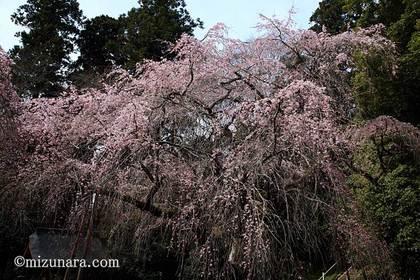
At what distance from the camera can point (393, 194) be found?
19.8 ft

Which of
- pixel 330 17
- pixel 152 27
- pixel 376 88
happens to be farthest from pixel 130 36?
pixel 376 88

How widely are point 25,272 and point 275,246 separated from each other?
4106 millimetres

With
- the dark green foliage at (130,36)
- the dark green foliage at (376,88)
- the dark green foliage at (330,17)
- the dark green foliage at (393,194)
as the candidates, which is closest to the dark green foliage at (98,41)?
the dark green foliage at (130,36)

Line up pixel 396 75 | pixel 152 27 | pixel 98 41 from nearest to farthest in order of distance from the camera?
pixel 396 75
pixel 152 27
pixel 98 41

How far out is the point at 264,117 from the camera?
5.23 meters

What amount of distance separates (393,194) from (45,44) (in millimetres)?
11822

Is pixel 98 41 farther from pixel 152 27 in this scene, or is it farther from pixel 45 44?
pixel 152 27

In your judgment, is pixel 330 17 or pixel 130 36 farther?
pixel 130 36

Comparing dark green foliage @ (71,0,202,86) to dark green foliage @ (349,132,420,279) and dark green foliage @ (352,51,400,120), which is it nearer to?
dark green foliage @ (352,51,400,120)

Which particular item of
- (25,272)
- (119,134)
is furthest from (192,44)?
(25,272)

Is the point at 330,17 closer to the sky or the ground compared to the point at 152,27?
closer to the sky

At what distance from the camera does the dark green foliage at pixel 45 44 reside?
42.1 ft

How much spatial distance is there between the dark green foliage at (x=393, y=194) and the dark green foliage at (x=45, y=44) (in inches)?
381

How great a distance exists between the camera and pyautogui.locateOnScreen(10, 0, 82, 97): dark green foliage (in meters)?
12.8
